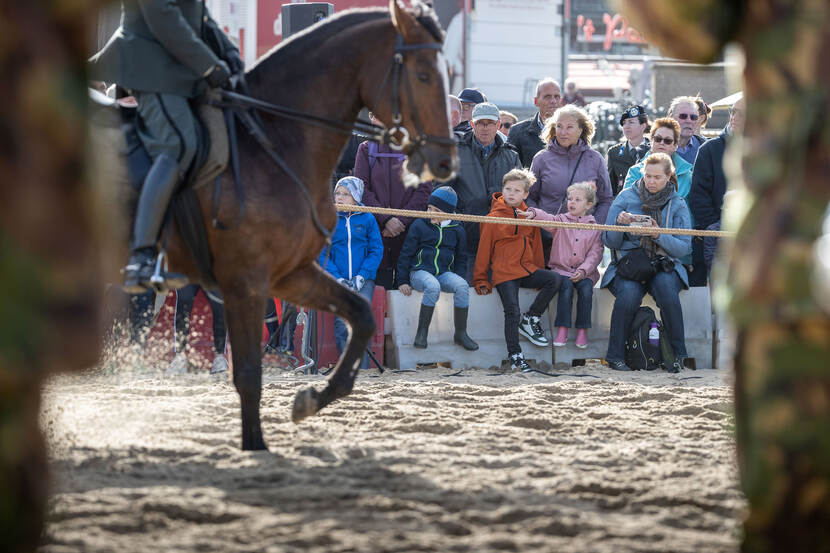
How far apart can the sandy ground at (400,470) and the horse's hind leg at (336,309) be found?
255mm

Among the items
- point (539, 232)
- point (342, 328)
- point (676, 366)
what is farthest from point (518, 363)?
point (342, 328)

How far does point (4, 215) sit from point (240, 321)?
9.95 feet

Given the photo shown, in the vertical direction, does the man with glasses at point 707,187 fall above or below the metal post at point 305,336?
above

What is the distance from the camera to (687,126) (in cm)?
1098

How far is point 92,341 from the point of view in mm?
2590

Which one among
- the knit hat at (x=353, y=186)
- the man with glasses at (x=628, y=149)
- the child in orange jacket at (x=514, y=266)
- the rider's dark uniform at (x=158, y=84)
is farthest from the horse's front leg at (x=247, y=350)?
the man with glasses at (x=628, y=149)

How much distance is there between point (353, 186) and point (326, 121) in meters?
3.77

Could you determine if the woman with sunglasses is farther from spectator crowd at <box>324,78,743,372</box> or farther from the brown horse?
the brown horse

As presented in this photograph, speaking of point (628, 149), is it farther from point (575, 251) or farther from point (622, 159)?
point (575, 251)

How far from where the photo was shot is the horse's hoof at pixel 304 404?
18.6 ft

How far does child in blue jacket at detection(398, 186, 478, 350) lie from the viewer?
973 cm

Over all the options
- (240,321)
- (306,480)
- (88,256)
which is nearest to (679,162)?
(240,321)

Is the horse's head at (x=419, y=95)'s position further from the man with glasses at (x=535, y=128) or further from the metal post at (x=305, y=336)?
the man with glasses at (x=535, y=128)

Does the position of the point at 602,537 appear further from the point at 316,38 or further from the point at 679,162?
the point at 679,162
